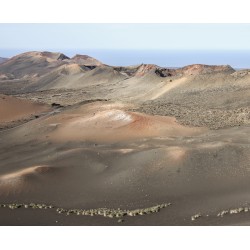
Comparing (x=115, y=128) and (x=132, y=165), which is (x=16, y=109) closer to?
(x=115, y=128)

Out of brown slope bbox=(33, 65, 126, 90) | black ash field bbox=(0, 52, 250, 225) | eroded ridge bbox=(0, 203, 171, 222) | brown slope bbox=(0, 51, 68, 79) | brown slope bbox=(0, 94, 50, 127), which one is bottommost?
eroded ridge bbox=(0, 203, 171, 222)

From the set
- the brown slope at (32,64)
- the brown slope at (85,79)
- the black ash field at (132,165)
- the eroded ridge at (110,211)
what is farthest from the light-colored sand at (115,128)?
the brown slope at (32,64)

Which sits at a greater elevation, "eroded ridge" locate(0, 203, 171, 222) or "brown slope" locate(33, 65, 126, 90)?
"brown slope" locate(33, 65, 126, 90)

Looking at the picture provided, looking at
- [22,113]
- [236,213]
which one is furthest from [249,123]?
[22,113]

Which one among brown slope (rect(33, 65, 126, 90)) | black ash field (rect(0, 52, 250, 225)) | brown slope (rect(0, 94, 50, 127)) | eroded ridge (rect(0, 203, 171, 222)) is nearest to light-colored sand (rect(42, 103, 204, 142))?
black ash field (rect(0, 52, 250, 225))

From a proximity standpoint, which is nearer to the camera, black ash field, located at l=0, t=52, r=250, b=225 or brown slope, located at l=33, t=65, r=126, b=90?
black ash field, located at l=0, t=52, r=250, b=225

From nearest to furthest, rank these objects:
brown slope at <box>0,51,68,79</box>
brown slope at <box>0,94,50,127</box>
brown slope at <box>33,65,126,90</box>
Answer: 1. brown slope at <box>0,94,50,127</box>
2. brown slope at <box>33,65,126,90</box>
3. brown slope at <box>0,51,68,79</box>

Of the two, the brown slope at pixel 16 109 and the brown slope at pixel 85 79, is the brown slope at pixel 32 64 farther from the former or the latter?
the brown slope at pixel 16 109

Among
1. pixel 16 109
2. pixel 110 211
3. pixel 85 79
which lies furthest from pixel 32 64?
pixel 110 211

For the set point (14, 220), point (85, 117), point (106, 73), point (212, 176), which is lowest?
point (14, 220)

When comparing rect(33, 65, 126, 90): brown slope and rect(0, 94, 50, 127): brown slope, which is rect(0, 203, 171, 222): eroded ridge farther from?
rect(33, 65, 126, 90): brown slope

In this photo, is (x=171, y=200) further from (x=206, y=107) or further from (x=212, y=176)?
(x=206, y=107)
